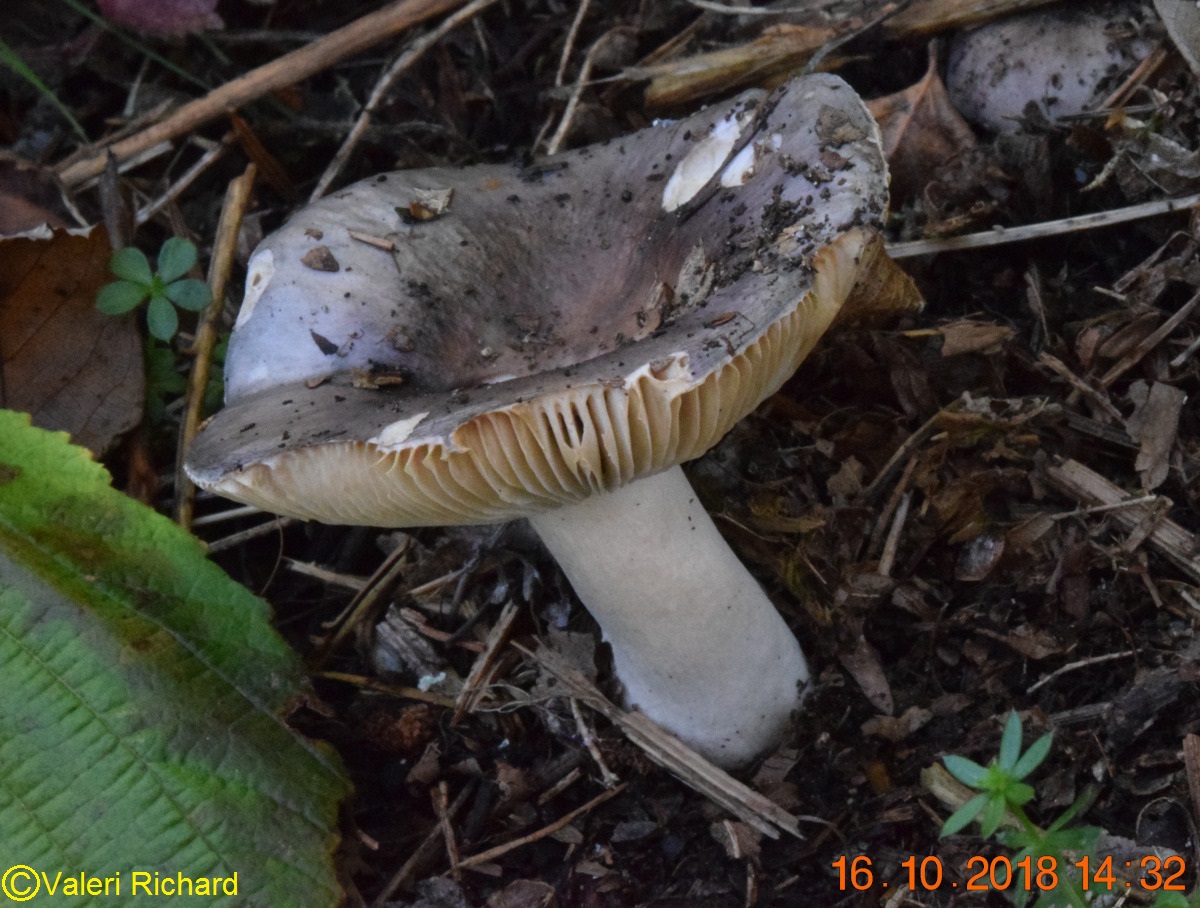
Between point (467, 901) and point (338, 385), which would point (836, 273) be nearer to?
point (338, 385)

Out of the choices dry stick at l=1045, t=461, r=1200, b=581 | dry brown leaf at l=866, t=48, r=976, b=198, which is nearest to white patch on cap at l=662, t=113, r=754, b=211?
dry brown leaf at l=866, t=48, r=976, b=198

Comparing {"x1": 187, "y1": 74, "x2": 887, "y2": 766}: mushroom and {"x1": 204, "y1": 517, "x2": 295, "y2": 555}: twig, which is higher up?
{"x1": 187, "y1": 74, "x2": 887, "y2": 766}: mushroom

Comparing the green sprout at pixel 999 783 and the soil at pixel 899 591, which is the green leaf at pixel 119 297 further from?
the green sprout at pixel 999 783

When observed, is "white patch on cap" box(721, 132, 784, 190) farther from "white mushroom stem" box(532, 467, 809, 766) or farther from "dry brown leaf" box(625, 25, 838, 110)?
"dry brown leaf" box(625, 25, 838, 110)

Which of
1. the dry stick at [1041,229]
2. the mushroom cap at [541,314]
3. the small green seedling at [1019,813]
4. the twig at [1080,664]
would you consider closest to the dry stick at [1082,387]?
the dry stick at [1041,229]

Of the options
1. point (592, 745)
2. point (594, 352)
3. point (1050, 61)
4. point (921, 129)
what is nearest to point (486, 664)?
point (592, 745)
